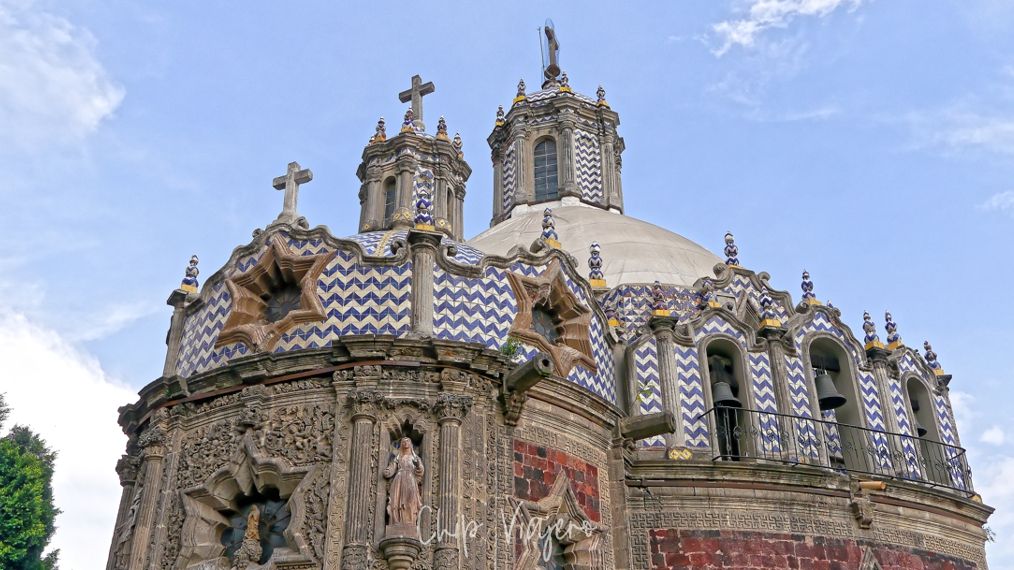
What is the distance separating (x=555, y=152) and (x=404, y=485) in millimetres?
17206

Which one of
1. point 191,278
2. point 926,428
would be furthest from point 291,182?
point 926,428

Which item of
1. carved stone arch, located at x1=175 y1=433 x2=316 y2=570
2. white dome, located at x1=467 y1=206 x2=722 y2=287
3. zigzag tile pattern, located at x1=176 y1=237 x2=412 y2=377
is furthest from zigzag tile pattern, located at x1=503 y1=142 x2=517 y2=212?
carved stone arch, located at x1=175 y1=433 x2=316 y2=570

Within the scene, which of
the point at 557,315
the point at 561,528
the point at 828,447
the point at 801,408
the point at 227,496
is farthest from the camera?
the point at 801,408

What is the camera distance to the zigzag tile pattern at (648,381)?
17188 mm

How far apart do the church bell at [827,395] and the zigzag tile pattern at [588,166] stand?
9.64 m

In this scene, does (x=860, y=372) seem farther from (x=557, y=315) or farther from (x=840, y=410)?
(x=557, y=315)

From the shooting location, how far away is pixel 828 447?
58.5 feet

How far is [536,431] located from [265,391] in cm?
375

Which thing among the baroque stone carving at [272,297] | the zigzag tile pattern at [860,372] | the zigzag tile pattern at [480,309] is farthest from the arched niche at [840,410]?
the baroque stone carving at [272,297]

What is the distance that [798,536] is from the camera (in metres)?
16.3

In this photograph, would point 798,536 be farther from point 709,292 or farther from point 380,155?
point 380,155

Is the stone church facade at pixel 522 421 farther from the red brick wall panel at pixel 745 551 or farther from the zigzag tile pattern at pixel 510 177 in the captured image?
the zigzag tile pattern at pixel 510 177

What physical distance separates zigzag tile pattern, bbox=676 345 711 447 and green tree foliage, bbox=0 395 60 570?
47.1 feet

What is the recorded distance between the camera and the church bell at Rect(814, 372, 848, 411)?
60.2 feet
